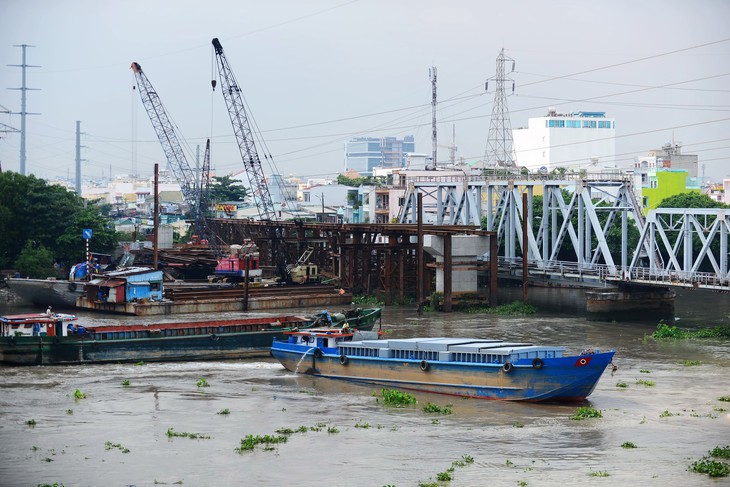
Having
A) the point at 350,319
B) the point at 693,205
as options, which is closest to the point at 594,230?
the point at 350,319

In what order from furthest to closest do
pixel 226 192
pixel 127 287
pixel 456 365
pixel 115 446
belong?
pixel 226 192
pixel 127 287
pixel 456 365
pixel 115 446

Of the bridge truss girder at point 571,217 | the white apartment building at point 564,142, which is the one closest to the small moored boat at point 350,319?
the bridge truss girder at point 571,217

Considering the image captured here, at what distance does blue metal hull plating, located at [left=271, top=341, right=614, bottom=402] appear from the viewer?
4259 centimetres

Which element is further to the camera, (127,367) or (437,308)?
(437,308)

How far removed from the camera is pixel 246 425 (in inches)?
1570

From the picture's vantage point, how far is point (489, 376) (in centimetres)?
4375

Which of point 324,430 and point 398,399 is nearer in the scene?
point 324,430

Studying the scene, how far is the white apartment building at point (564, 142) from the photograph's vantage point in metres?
185

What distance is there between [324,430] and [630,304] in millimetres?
38691

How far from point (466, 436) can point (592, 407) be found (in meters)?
7.04

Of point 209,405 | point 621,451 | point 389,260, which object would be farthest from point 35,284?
point 621,451

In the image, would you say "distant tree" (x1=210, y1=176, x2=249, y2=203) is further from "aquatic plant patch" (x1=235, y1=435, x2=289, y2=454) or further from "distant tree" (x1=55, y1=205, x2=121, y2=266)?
"aquatic plant patch" (x1=235, y1=435, x2=289, y2=454)

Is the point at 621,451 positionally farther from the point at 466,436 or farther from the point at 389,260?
the point at 389,260

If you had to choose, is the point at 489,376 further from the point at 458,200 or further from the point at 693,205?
the point at 693,205
